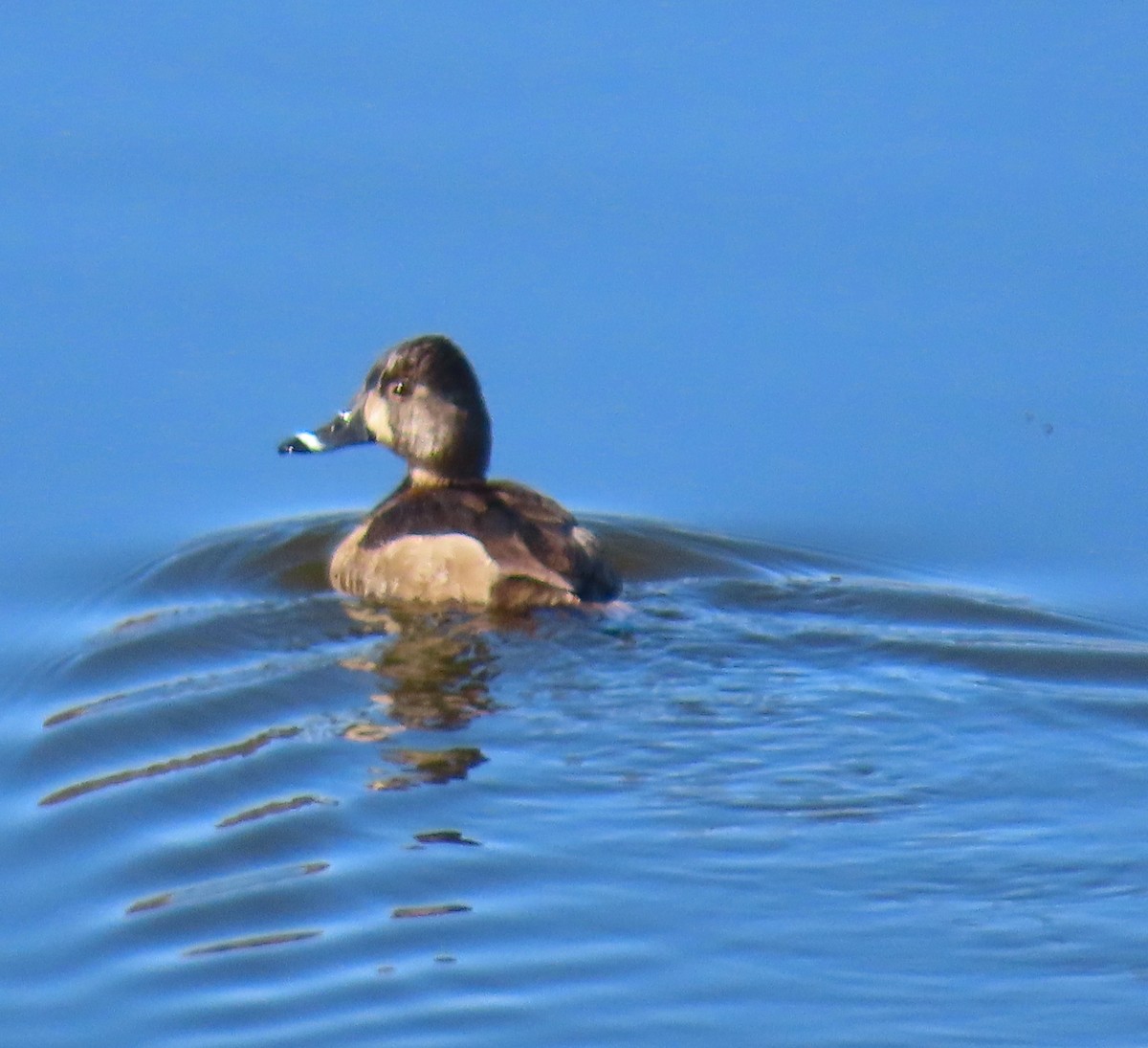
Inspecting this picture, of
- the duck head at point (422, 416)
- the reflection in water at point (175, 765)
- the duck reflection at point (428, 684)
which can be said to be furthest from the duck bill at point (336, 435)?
the reflection in water at point (175, 765)

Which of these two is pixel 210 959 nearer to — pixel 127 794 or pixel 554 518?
pixel 127 794

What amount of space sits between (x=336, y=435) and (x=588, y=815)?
3145 mm

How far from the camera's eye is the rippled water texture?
18.3 feet

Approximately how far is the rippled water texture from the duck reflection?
20mm

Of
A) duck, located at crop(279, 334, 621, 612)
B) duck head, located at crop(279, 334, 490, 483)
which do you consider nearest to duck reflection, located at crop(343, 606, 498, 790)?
duck, located at crop(279, 334, 621, 612)

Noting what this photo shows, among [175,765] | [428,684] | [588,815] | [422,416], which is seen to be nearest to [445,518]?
[422,416]

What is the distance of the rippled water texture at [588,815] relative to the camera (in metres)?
5.57

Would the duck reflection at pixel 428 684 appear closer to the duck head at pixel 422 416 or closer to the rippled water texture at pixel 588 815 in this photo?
the rippled water texture at pixel 588 815

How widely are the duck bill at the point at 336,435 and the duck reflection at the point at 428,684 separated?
94cm

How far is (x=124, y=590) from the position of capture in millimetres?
8695

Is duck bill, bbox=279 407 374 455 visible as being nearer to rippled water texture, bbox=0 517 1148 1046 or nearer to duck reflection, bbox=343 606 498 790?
rippled water texture, bbox=0 517 1148 1046

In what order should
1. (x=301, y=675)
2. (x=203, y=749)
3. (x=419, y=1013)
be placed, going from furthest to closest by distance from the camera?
1. (x=301, y=675)
2. (x=203, y=749)
3. (x=419, y=1013)

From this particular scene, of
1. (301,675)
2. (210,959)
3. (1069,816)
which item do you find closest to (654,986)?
(210,959)

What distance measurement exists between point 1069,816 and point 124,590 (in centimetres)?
374
